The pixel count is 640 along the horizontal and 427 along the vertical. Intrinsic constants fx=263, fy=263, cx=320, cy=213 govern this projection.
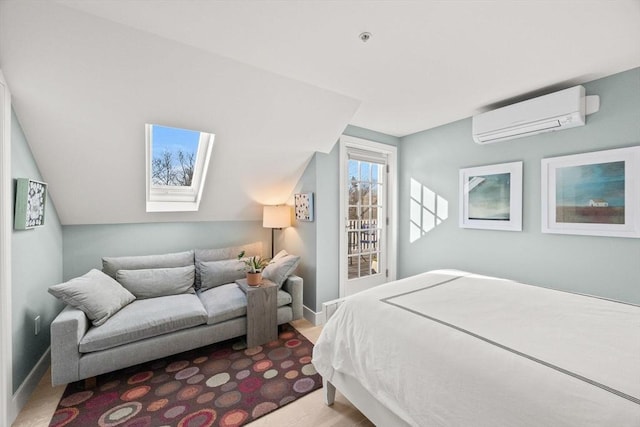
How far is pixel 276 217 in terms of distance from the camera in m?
3.30

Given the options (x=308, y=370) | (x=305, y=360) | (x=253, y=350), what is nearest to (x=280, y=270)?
(x=253, y=350)

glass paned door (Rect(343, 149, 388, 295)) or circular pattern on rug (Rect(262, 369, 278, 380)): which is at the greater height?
glass paned door (Rect(343, 149, 388, 295))

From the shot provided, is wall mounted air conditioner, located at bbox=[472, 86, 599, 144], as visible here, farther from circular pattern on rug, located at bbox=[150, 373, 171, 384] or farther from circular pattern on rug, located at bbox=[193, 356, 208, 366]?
circular pattern on rug, located at bbox=[150, 373, 171, 384]

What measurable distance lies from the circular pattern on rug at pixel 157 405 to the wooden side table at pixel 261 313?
31.5 inches

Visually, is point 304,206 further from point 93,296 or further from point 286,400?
point 93,296

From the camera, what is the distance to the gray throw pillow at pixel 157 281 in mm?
2541

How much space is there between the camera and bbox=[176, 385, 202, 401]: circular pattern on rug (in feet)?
6.15

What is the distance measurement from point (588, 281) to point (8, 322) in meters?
4.32

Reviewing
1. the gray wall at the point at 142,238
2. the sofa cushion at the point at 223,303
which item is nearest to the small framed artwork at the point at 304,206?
the gray wall at the point at 142,238

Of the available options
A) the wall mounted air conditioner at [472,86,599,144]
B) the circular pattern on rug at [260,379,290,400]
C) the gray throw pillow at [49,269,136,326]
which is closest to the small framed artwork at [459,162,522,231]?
the wall mounted air conditioner at [472,86,599,144]

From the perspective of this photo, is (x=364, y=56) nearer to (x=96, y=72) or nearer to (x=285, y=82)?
(x=285, y=82)

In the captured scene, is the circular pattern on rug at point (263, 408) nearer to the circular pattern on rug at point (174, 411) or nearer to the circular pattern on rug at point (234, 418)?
the circular pattern on rug at point (234, 418)

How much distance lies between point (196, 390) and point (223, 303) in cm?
72

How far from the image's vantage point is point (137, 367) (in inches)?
87.7
